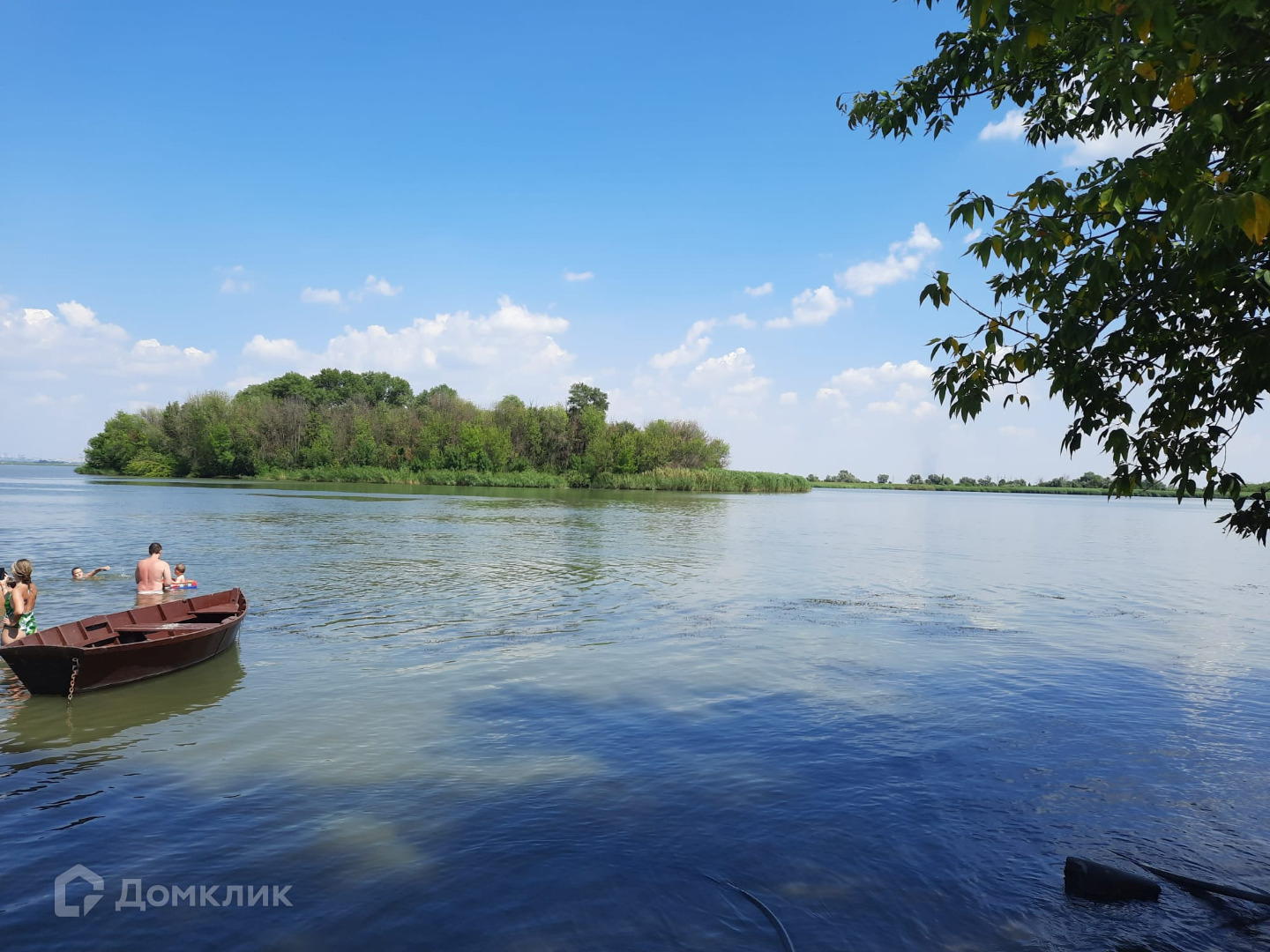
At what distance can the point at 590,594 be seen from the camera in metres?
21.2

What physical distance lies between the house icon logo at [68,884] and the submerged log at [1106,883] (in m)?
8.05

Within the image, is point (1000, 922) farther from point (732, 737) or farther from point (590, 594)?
point (590, 594)

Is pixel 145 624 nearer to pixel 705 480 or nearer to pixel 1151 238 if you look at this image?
pixel 1151 238

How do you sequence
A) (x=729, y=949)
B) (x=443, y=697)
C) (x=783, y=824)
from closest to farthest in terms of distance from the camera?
(x=729, y=949)
(x=783, y=824)
(x=443, y=697)

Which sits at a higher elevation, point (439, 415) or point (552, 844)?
point (439, 415)

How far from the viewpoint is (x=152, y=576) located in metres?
17.1

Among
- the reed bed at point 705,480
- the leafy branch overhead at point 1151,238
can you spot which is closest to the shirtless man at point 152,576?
the leafy branch overhead at point 1151,238

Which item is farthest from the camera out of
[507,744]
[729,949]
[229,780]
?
[507,744]

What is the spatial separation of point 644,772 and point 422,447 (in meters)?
99.2

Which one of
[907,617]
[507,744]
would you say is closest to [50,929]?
[507,744]

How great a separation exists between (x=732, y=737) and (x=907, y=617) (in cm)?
1111

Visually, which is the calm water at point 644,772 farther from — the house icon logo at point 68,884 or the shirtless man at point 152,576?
the shirtless man at point 152,576

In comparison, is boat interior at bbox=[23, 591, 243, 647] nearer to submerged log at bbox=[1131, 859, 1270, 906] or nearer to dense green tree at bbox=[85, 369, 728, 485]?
submerged log at bbox=[1131, 859, 1270, 906]

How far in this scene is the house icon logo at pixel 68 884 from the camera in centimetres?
590
